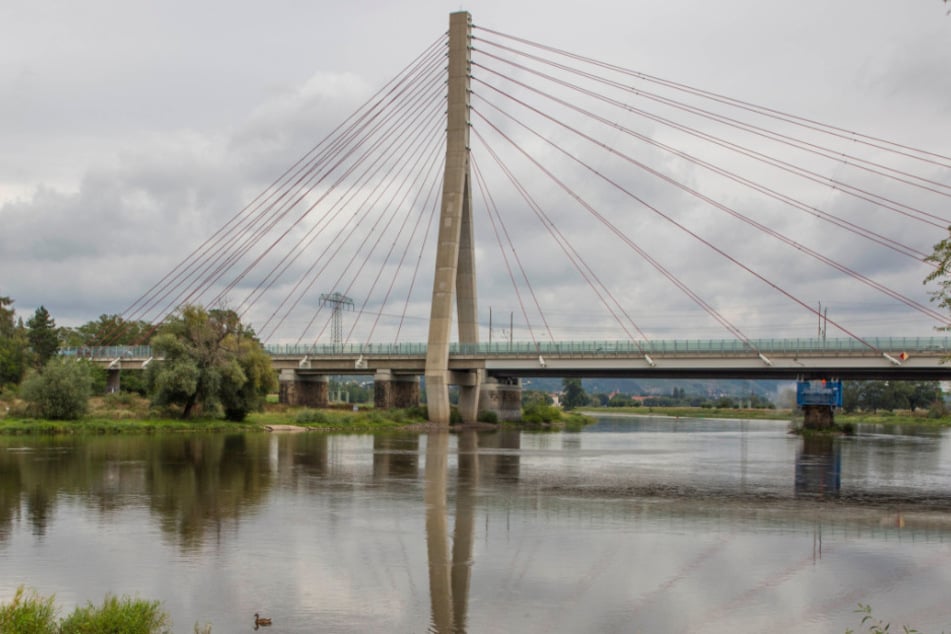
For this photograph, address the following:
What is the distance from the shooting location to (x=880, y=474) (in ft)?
145

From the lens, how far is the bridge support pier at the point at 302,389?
9212cm

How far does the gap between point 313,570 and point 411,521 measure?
6.83 m

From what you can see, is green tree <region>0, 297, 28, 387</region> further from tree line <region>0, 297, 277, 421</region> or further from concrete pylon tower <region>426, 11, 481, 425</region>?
concrete pylon tower <region>426, 11, 481, 425</region>

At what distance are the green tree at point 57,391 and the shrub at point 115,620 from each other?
55659 millimetres

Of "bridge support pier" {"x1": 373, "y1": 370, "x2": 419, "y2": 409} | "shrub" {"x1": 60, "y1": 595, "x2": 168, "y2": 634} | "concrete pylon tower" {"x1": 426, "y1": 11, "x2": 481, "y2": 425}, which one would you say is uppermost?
"concrete pylon tower" {"x1": 426, "y1": 11, "x2": 481, "y2": 425}

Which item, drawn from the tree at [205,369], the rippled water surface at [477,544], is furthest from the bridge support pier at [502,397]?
the rippled water surface at [477,544]

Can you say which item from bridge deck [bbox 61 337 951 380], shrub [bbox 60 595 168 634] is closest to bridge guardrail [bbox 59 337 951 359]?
bridge deck [bbox 61 337 951 380]

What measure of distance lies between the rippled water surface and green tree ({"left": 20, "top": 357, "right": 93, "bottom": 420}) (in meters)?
21.8

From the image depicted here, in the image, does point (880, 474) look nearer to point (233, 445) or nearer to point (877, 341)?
Result: point (877, 341)

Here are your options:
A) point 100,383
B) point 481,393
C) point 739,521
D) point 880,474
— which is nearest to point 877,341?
point 880,474

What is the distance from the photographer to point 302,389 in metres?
94.9

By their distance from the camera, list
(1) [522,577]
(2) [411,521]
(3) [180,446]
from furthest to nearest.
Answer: (3) [180,446], (2) [411,521], (1) [522,577]

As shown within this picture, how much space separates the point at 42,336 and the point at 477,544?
264 ft

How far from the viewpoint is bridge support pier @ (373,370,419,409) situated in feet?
290
